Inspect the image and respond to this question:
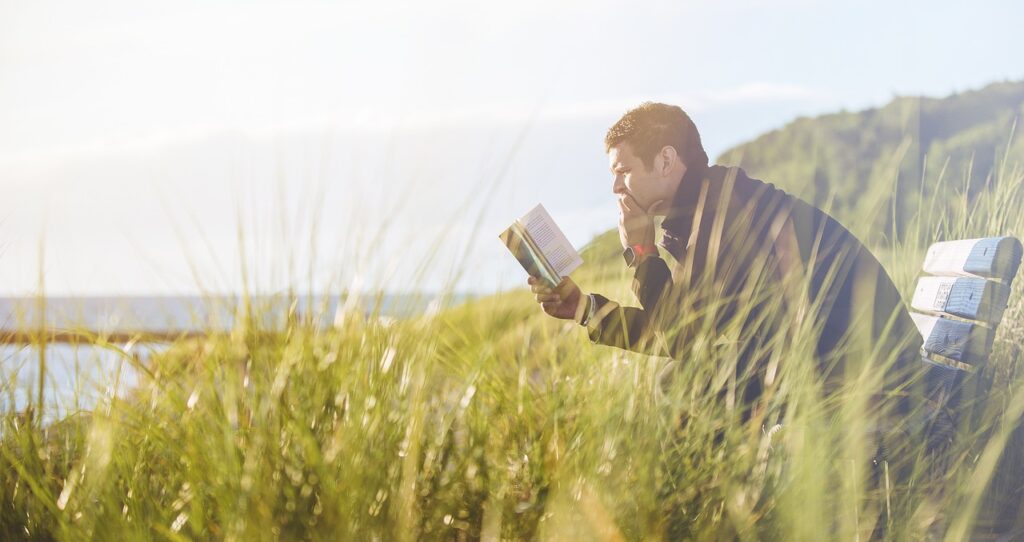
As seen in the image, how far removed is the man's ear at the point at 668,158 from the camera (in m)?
3.12

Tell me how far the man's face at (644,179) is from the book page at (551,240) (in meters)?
0.44

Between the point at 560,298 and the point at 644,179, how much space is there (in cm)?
55

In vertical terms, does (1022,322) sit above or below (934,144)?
below

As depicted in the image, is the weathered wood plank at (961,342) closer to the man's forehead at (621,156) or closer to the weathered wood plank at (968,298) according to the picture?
the weathered wood plank at (968,298)

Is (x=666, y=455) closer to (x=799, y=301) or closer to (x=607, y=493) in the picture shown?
(x=607, y=493)

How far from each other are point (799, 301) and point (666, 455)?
64cm

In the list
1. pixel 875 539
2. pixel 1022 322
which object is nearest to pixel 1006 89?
pixel 1022 322

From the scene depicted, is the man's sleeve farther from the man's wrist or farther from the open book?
the open book

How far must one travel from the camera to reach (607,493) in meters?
2.14

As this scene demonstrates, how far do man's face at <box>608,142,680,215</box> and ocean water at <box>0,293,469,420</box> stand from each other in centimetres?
109

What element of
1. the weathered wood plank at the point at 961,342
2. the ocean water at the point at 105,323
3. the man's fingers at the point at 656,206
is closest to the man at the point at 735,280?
the man's fingers at the point at 656,206

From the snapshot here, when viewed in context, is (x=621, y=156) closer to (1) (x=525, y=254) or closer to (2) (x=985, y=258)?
(1) (x=525, y=254)

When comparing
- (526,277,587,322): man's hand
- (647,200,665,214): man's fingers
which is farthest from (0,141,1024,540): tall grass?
(647,200,665,214): man's fingers

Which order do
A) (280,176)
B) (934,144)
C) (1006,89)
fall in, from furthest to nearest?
(1006,89), (934,144), (280,176)
